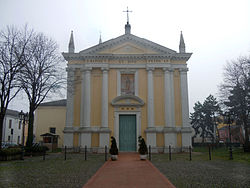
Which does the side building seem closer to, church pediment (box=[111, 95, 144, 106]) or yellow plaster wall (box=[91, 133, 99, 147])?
yellow plaster wall (box=[91, 133, 99, 147])

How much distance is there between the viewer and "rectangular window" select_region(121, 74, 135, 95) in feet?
77.6

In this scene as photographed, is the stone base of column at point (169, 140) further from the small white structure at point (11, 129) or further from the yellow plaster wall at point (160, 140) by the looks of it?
the small white structure at point (11, 129)

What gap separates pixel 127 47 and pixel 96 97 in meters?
5.95

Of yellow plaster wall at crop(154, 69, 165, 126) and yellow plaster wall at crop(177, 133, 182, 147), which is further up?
yellow plaster wall at crop(154, 69, 165, 126)

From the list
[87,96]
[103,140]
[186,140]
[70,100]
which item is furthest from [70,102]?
[186,140]

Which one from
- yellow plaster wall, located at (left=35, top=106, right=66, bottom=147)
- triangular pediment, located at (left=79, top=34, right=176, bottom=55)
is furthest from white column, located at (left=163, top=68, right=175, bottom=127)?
yellow plaster wall, located at (left=35, top=106, right=66, bottom=147)

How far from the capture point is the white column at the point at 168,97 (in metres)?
22.6

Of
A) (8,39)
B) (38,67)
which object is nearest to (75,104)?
(38,67)

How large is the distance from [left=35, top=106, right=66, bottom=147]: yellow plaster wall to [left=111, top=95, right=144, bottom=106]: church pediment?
1855 centimetres

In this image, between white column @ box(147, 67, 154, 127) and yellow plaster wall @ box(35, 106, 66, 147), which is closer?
white column @ box(147, 67, 154, 127)

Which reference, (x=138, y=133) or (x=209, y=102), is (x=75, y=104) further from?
(x=209, y=102)

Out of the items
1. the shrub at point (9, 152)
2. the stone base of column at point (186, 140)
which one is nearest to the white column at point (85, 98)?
the shrub at point (9, 152)

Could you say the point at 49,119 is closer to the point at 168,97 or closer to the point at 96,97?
the point at 96,97

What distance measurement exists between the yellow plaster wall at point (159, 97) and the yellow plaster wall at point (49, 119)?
20.6 metres
